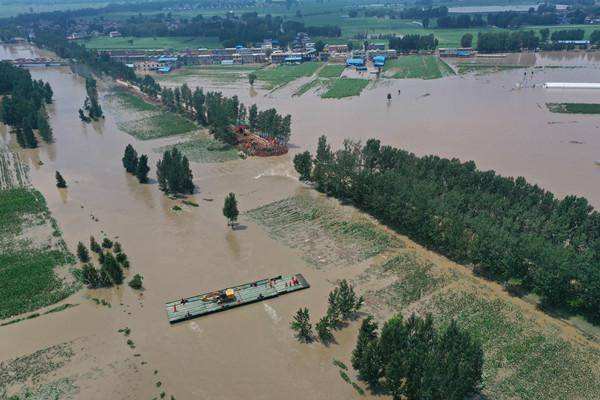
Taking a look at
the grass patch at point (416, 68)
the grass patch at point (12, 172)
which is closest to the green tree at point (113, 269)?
the grass patch at point (12, 172)

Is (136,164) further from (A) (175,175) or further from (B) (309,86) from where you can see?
(B) (309,86)

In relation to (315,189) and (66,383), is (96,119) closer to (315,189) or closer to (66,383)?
(315,189)

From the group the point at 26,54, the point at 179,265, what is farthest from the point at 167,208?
the point at 26,54

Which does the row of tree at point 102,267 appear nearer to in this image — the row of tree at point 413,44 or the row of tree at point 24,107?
the row of tree at point 24,107

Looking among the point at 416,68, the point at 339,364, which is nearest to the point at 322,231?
the point at 339,364

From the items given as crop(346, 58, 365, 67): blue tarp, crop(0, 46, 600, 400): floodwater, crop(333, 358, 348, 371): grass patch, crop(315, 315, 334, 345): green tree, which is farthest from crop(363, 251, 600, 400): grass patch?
crop(346, 58, 365, 67): blue tarp
